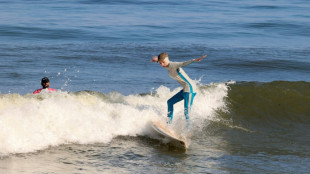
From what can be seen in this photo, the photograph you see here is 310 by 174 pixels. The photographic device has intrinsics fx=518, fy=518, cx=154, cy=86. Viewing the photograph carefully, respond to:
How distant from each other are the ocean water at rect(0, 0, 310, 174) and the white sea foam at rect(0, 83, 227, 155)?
2 cm

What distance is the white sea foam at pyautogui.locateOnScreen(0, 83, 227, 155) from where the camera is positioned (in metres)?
9.96

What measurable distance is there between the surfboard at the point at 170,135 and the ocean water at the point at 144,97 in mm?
169

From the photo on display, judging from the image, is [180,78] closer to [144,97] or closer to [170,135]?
[170,135]

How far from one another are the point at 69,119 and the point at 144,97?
3.28 m

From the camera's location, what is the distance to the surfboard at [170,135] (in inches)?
404

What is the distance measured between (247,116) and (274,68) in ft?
25.5

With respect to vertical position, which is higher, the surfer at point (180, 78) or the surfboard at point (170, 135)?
the surfer at point (180, 78)

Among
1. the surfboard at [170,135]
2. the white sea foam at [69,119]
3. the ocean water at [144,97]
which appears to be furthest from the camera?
the surfboard at [170,135]

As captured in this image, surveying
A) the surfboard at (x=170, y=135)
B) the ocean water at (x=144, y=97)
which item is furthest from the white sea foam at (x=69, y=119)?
the surfboard at (x=170, y=135)

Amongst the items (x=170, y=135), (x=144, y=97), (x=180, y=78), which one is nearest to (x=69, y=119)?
(x=170, y=135)

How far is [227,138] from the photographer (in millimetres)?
11562

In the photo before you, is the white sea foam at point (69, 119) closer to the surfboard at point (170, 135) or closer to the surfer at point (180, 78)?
the surfboard at point (170, 135)

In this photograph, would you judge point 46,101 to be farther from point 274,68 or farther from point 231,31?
point 231,31

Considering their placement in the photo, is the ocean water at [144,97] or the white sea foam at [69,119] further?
the white sea foam at [69,119]
